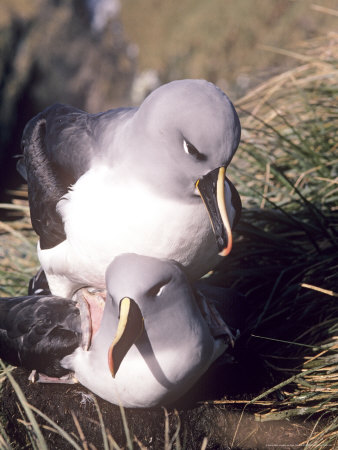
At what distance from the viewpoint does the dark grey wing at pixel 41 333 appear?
91.5 inches

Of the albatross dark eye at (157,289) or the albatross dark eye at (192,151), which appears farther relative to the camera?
the albatross dark eye at (157,289)

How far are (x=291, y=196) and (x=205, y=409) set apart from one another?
1.34 metres

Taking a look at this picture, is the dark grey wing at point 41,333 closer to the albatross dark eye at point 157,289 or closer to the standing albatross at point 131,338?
the standing albatross at point 131,338

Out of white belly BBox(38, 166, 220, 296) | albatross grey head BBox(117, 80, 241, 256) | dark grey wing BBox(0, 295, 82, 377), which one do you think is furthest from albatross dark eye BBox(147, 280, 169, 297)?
dark grey wing BBox(0, 295, 82, 377)

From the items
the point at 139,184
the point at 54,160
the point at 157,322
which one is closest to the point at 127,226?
the point at 139,184

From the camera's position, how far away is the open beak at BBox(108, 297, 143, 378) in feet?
6.39

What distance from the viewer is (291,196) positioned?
323cm

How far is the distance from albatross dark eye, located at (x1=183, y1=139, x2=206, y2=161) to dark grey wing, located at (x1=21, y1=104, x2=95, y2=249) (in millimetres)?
504

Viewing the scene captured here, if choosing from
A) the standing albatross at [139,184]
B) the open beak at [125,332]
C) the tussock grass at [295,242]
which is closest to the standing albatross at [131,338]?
the open beak at [125,332]

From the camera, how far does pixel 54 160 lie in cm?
249

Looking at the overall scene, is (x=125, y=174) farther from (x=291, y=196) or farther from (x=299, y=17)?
(x=299, y=17)

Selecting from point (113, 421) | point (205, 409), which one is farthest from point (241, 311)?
point (113, 421)

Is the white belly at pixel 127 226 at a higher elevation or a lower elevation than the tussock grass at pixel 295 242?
higher

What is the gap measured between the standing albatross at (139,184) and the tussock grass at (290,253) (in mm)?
549
